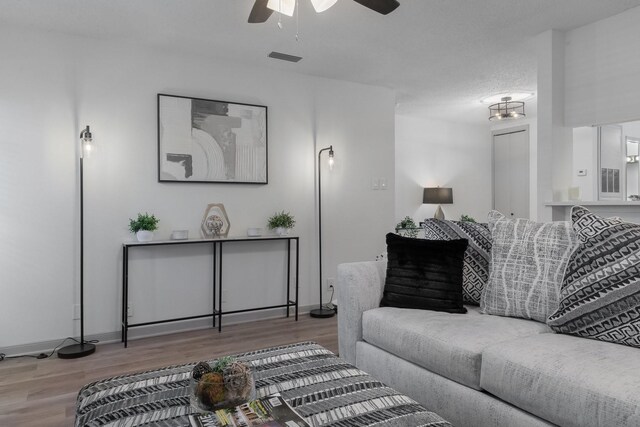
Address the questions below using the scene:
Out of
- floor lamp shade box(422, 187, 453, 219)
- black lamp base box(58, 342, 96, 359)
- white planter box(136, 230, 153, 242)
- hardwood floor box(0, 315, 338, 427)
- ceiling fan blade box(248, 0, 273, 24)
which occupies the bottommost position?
hardwood floor box(0, 315, 338, 427)

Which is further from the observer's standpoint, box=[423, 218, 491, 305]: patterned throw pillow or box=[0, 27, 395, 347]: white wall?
box=[0, 27, 395, 347]: white wall

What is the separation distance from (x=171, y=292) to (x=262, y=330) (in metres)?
0.86

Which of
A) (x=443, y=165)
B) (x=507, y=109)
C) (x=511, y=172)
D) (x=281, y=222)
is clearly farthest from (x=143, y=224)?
(x=511, y=172)

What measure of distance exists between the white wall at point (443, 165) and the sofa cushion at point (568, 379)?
477cm

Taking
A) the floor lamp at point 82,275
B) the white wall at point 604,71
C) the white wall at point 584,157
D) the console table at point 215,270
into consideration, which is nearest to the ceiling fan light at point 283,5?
the floor lamp at point 82,275

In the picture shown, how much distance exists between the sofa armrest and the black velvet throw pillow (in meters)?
0.06

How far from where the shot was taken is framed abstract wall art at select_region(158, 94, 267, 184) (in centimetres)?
357

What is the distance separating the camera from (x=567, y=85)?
11.2 feet

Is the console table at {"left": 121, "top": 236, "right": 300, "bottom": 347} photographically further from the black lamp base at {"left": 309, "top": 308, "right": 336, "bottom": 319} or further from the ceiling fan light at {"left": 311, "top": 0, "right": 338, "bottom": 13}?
the ceiling fan light at {"left": 311, "top": 0, "right": 338, "bottom": 13}

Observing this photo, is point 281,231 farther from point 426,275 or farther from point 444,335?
point 444,335

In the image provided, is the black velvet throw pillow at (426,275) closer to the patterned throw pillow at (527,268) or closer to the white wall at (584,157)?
the patterned throw pillow at (527,268)

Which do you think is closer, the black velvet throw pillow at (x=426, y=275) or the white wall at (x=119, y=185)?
the black velvet throw pillow at (x=426, y=275)

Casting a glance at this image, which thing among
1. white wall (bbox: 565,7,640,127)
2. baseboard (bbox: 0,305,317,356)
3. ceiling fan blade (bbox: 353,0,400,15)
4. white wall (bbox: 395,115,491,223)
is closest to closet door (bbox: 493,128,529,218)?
white wall (bbox: 395,115,491,223)

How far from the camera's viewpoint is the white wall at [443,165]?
638cm
